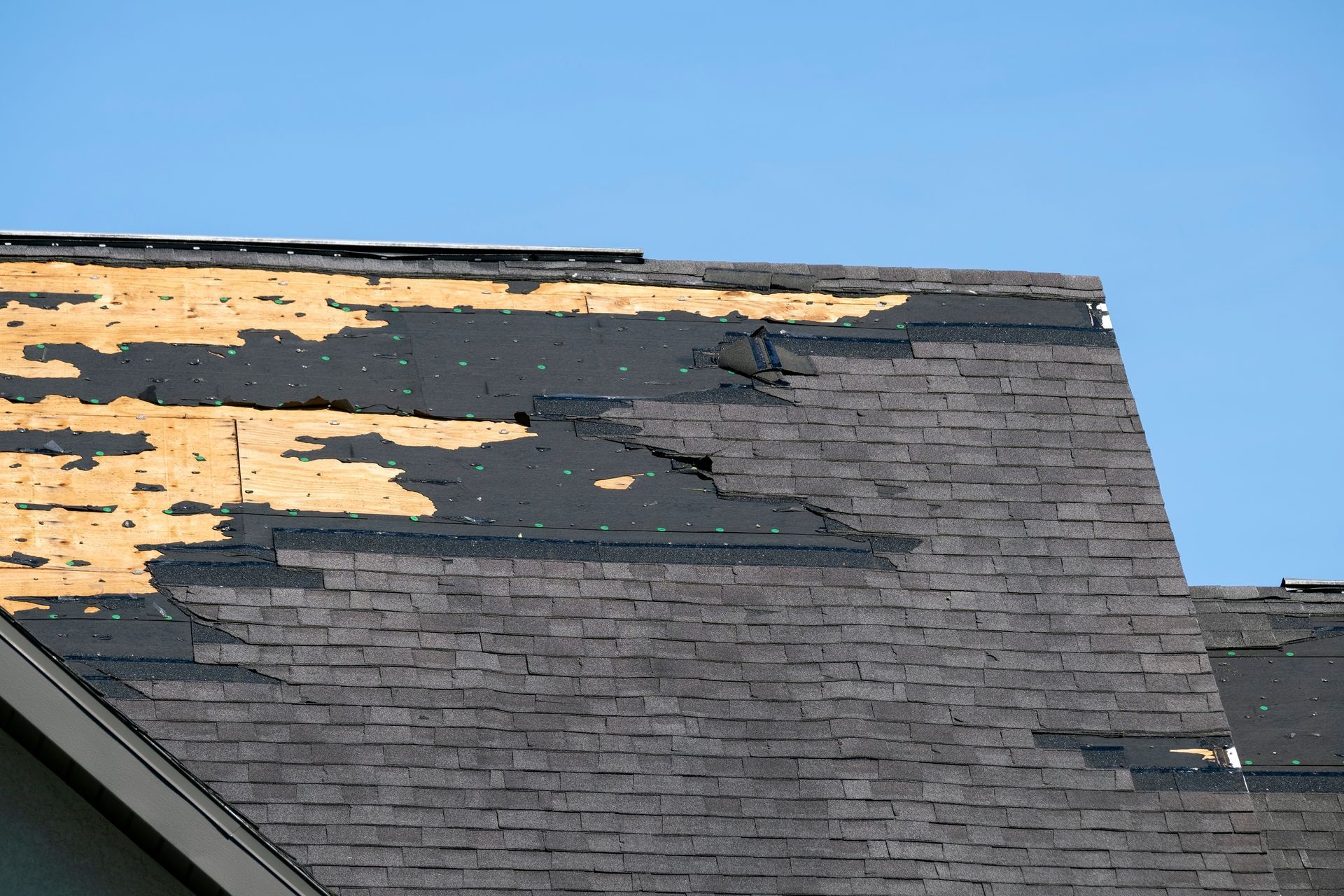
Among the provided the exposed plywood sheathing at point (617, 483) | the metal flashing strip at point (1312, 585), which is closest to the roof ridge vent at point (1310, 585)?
the metal flashing strip at point (1312, 585)

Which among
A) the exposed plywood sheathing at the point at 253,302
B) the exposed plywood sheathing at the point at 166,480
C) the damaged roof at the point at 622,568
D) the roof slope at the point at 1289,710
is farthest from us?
the exposed plywood sheathing at the point at 253,302

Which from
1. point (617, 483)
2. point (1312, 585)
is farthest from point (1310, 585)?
point (617, 483)

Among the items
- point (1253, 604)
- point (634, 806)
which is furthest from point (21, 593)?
point (1253, 604)

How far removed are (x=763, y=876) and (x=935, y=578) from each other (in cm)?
181

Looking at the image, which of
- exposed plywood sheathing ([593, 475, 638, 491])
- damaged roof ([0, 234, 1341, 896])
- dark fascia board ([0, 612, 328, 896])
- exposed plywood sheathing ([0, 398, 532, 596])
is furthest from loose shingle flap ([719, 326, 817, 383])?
dark fascia board ([0, 612, 328, 896])

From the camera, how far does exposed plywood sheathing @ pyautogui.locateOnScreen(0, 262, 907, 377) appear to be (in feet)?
27.1

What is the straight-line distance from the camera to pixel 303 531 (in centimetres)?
762

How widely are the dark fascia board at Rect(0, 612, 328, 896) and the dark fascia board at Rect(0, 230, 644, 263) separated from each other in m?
4.00

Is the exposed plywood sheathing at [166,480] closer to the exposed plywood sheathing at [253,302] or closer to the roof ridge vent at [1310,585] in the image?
the exposed plywood sheathing at [253,302]

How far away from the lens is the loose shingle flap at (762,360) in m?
8.80

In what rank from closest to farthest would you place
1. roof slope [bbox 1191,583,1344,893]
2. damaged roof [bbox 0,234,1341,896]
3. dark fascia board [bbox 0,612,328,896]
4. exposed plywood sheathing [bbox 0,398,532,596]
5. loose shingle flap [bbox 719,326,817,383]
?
1. dark fascia board [bbox 0,612,328,896]
2. damaged roof [bbox 0,234,1341,896]
3. exposed plywood sheathing [bbox 0,398,532,596]
4. roof slope [bbox 1191,583,1344,893]
5. loose shingle flap [bbox 719,326,817,383]

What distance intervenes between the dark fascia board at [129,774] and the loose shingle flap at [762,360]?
14.1ft

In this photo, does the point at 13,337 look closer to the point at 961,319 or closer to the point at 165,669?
the point at 165,669

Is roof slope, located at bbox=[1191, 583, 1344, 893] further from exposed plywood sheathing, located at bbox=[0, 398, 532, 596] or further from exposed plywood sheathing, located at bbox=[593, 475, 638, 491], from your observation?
exposed plywood sheathing, located at bbox=[0, 398, 532, 596]
